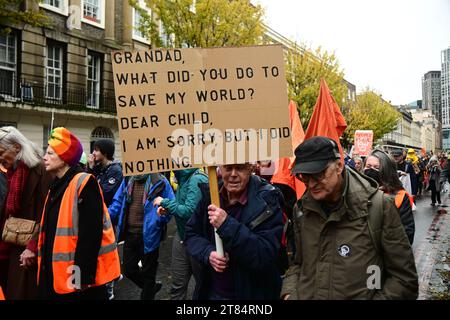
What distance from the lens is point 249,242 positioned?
2461 millimetres

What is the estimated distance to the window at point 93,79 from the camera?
22719 mm

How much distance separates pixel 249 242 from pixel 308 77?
26.6 meters

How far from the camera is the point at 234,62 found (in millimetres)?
2732

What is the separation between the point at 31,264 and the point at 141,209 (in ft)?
4.63

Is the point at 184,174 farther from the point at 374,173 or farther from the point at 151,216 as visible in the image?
the point at 374,173

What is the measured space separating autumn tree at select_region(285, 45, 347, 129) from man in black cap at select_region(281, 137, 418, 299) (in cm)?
2506

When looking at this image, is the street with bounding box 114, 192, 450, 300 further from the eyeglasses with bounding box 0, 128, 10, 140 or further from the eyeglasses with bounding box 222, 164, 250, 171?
the eyeglasses with bounding box 222, 164, 250, 171

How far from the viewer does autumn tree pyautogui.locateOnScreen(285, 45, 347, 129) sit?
88.9ft

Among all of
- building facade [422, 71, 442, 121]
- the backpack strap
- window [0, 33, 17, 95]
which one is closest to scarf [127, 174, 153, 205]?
the backpack strap

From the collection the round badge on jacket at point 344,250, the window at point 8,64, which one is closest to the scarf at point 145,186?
the round badge on jacket at point 344,250

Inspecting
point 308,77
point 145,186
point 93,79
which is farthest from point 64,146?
point 308,77

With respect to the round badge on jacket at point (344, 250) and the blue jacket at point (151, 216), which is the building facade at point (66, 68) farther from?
the round badge on jacket at point (344, 250)
